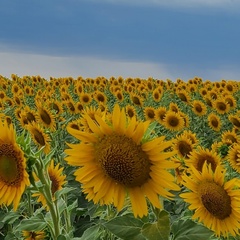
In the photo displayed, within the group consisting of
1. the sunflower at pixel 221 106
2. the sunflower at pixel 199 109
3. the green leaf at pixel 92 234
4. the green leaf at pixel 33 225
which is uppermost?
the sunflower at pixel 221 106

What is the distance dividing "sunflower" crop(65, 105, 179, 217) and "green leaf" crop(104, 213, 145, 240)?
0.13 feet

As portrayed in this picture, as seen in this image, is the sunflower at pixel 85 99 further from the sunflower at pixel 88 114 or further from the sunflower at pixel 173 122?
the sunflower at pixel 88 114

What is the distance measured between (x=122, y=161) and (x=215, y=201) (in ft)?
2.85

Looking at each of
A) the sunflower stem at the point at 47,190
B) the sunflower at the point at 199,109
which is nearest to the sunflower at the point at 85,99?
the sunflower at the point at 199,109

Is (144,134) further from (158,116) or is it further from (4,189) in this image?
(158,116)

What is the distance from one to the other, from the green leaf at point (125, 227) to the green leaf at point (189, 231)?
14 cm

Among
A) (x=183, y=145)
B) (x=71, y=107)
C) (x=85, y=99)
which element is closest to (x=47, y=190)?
(x=183, y=145)

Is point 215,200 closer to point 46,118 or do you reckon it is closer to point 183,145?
point 183,145

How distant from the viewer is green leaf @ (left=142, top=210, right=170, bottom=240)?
1781mm

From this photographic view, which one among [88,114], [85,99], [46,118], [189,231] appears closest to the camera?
[189,231]

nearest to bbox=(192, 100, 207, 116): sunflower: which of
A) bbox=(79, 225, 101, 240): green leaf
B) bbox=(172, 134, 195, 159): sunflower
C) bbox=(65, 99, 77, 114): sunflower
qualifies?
bbox=(65, 99, 77, 114): sunflower

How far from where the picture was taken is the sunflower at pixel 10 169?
204cm

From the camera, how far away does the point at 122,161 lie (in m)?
1.84

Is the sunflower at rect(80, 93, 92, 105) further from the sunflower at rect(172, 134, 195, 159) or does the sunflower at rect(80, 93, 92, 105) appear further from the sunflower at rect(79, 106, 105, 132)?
the sunflower at rect(172, 134, 195, 159)
